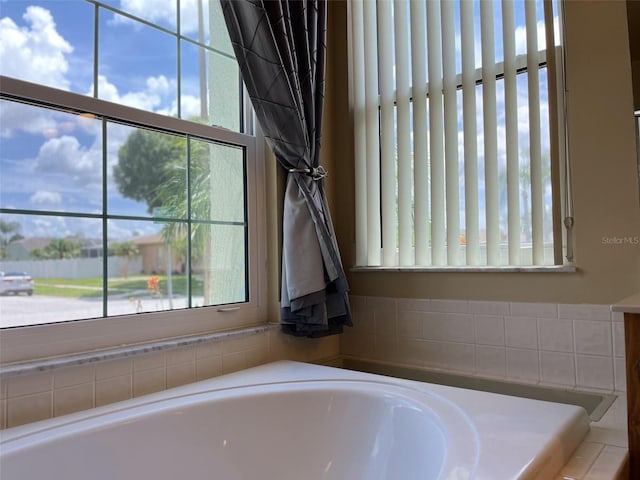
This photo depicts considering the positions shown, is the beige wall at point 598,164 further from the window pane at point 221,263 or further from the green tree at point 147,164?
the green tree at point 147,164

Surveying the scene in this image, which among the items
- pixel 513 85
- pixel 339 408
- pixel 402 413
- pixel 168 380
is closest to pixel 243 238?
pixel 168 380

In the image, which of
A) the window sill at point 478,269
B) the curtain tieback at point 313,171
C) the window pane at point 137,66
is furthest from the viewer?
the curtain tieback at point 313,171

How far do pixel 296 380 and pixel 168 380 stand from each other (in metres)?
0.42

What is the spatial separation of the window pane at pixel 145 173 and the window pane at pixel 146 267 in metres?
→ 0.06

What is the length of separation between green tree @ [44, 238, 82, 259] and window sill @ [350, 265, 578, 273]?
1168 mm

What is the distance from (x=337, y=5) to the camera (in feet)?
7.24

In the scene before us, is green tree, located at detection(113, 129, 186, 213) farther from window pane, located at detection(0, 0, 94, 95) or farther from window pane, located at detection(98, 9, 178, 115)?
window pane, located at detection(0, 0, 94, 95)

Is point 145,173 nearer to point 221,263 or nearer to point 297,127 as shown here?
point 221,263

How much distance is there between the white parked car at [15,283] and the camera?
1.24 metres

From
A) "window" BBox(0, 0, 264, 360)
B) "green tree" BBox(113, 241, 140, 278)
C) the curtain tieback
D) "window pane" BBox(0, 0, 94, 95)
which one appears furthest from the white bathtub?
"window pane" BBox(0, 0, 94, 95)

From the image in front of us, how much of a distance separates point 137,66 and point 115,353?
0.95 meters

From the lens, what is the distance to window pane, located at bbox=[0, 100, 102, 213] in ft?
4.17

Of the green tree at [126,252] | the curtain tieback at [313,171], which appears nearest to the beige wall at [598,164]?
the curtain tieback at [313,171]

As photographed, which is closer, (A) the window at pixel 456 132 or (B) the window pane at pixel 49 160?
(B) the window pane at pixel 49 160
